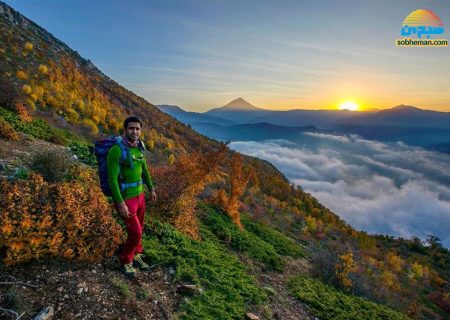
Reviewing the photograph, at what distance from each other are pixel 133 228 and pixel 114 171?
1.07 m

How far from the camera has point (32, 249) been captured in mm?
4477

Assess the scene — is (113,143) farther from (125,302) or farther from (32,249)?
(125,302)

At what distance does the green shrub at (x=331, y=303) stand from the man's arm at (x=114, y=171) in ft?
19.8

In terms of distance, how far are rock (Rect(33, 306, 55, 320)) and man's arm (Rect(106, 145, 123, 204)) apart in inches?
62.3

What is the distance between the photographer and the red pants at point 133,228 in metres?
5.15

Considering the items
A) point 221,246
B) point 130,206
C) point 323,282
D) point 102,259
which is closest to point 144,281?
point 102,259

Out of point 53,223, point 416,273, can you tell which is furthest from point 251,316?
point 416,273

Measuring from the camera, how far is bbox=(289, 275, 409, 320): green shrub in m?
8.31

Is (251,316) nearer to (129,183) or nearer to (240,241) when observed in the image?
(129,183)

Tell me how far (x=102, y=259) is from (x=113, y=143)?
2.09 m

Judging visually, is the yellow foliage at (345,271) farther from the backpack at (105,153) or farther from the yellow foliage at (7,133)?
the yellow foliage at (7,133)

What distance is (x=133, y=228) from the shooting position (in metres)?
5.21

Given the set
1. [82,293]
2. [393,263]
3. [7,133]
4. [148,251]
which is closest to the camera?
[82,293]

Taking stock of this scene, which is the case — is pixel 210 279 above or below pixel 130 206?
below
